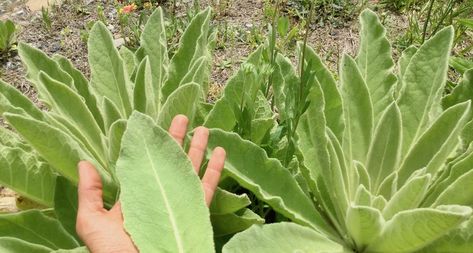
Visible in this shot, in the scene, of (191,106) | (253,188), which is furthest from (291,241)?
(191,106)

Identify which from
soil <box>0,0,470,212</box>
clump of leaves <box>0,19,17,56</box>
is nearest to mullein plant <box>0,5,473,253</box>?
soil <box>0,0,470,212</box>

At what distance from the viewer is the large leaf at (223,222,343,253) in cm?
129

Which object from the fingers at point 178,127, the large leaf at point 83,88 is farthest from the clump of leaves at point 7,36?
the fingers at point 178,127

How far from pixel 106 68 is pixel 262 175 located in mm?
621

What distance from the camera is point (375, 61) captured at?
1723mm

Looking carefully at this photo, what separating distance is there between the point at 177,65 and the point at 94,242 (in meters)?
0.68

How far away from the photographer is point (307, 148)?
1628 mm

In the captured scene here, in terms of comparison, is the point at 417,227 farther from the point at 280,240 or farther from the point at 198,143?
the point at 198,143

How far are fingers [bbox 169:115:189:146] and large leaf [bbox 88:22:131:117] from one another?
0.32 metres

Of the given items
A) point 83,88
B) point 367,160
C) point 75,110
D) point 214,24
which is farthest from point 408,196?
point 214,24

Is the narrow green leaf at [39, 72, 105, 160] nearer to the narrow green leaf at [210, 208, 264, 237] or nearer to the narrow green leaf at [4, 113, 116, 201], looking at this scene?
the narrow green leaf at [4, 113, 116, 201]

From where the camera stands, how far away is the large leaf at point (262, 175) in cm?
143

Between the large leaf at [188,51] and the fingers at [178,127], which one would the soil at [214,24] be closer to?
the large leaf at [188,51]

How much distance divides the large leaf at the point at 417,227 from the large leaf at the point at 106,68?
844 mm
